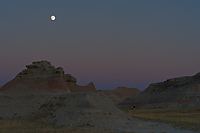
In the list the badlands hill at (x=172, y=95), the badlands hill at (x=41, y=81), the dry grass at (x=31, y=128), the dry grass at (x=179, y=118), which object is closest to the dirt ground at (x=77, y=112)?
the dry grass at (x=31, y=128)

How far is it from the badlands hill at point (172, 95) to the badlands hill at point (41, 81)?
110 ft

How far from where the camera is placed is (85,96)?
30562 mm

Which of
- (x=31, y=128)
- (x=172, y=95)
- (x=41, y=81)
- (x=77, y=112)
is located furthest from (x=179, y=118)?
(x=172, y=95)

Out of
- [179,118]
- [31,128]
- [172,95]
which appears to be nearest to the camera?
[31,128]

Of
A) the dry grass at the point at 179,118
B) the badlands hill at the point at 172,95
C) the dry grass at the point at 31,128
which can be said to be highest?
the badlands hill at the point at 172,95

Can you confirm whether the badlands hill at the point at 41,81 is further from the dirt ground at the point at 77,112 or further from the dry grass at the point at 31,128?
the dry grass at the point at 31,128

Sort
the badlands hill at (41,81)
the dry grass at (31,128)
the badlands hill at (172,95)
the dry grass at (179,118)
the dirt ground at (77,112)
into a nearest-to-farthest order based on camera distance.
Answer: the dry grass at (31,128)
the dirt ground at (77,112)
the dry grass at (179,118)
the badlands hill at (41,81)
the badlands hill at (172,95)

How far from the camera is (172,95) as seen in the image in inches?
2926

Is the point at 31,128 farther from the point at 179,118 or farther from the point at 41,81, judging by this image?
the point at 179,118

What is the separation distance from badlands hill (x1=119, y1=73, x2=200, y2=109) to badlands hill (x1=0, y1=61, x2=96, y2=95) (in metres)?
33.4

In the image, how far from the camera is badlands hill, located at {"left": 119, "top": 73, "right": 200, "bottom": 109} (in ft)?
217

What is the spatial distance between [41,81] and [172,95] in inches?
1864

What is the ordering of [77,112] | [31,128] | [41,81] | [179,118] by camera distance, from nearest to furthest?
[31,128], [77,112], [179,118], [41,81]

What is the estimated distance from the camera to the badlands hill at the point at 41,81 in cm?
4200
